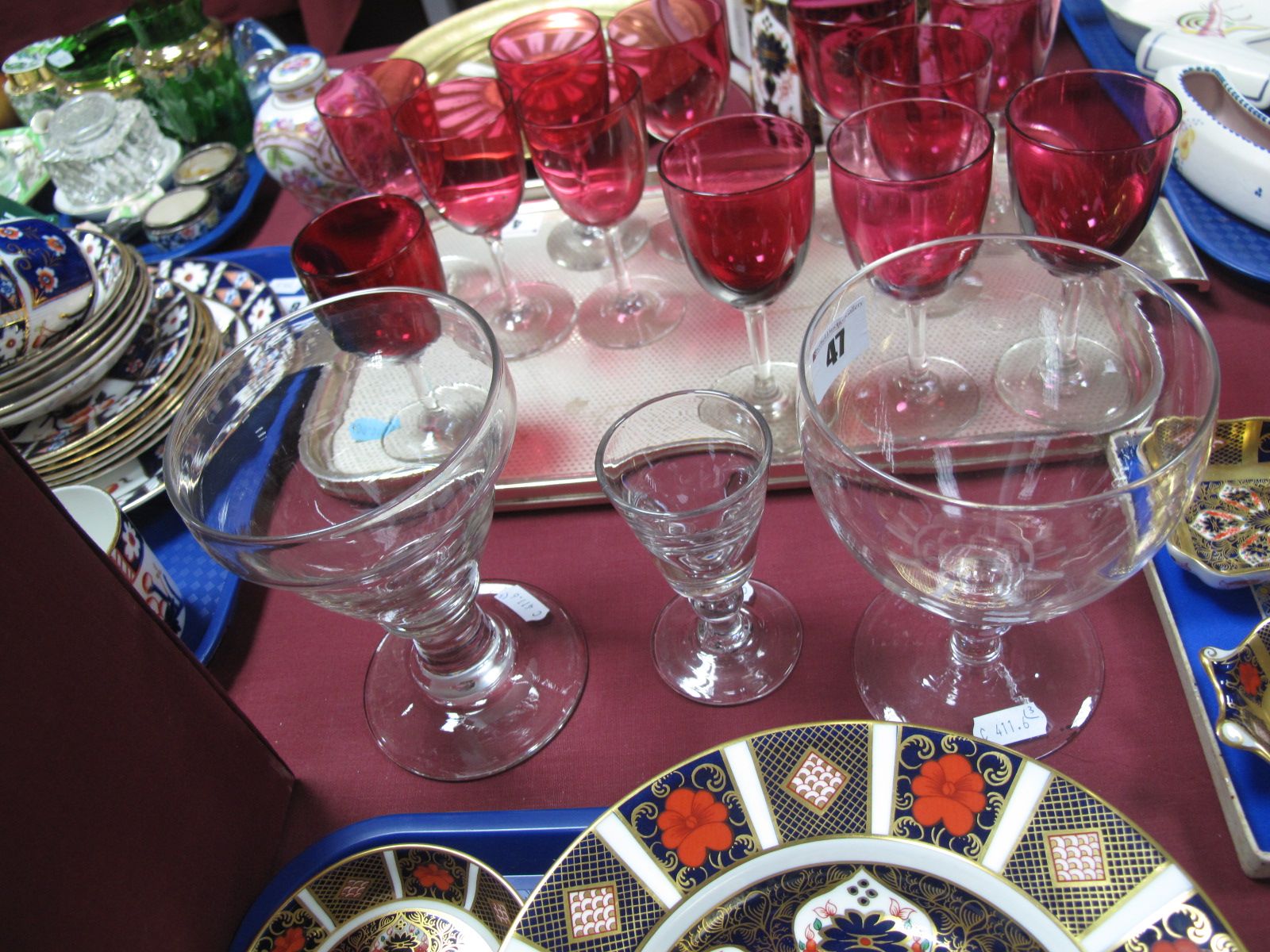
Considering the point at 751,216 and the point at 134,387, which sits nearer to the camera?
the point at 751,216

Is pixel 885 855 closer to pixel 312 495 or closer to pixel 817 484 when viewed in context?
pixel 817 484

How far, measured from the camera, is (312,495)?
552 millimetres

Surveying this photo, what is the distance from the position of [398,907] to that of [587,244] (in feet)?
1.87

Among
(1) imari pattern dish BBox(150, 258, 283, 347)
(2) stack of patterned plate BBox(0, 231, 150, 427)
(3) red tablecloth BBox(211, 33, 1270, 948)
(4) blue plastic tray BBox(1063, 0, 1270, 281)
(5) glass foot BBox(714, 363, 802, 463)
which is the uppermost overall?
(2) stack of patterned plate BBox(0, 231, 150, 427)

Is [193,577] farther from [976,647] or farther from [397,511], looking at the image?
[976,647]

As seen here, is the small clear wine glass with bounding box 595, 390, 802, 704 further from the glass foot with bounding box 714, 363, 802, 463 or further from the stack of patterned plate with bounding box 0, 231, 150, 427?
the stack of patterned plate with bounding box 0, 231, 150, 427

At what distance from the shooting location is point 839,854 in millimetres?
350

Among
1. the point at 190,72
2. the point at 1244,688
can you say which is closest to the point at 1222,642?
the point at 1244,688

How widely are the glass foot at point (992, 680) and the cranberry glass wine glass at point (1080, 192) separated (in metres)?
0.13

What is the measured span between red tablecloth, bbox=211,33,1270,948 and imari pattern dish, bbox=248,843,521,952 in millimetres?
55

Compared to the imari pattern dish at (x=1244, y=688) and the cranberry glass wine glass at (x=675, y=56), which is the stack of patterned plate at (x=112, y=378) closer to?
the cranberry glass wine glass at (x=675, y=56)

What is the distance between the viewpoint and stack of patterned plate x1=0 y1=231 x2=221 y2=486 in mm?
654

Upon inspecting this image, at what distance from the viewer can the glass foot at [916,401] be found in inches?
20.6

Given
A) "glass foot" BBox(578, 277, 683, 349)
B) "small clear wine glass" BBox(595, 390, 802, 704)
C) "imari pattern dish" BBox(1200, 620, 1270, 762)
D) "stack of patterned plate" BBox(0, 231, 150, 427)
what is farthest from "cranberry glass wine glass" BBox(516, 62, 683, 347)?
Result: "imari pattern dish" BBox(1200, 620, 1270, 762)
